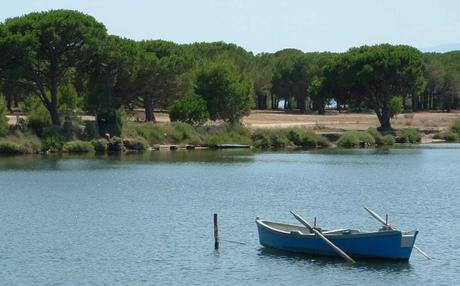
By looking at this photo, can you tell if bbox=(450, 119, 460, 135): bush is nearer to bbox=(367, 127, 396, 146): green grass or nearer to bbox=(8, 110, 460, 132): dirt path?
bbox=(8, 110, 460, 132): dirt path

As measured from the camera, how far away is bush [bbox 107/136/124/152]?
100250 mm

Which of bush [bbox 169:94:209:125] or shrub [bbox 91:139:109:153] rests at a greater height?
bush [bbox 169:94:209:125]

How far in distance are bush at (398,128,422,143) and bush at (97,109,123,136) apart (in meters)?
34.7

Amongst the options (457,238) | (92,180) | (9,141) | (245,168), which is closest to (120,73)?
(9,141)

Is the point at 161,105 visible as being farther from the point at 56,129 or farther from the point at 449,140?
the point at 449,140

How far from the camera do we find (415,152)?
335 feet

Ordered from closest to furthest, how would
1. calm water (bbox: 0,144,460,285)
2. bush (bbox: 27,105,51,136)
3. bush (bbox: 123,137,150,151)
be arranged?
calm water (bbox: 0,144,460,285) → bush (bbox: 27,105,51,136) → bush (bbox: 123,137,150,151)

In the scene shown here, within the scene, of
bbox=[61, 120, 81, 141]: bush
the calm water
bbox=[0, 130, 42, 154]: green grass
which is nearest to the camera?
the calm water

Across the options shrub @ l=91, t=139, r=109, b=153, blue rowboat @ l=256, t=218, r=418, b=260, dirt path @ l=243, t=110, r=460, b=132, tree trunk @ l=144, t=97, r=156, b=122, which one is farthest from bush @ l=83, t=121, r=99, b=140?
blue rowboat @ l=256, t=218, r=418, b=260

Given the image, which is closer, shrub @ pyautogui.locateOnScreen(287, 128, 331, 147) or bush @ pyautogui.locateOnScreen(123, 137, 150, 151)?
bush @ pyautogui.locateOnScreen(123, 137, 150, 151)

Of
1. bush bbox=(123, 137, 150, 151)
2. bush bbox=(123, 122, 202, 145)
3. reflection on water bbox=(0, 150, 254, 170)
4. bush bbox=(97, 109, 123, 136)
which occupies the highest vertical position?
bush bbox=(97, 109, 123, 136)

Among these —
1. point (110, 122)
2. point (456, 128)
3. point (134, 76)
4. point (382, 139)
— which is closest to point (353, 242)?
point (110, 122)

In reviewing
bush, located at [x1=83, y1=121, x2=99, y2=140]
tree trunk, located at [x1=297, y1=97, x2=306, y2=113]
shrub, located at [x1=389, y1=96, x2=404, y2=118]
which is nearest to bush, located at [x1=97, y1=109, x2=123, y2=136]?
bush, located at [x1=83, y1=121, x2=99, y2=140]

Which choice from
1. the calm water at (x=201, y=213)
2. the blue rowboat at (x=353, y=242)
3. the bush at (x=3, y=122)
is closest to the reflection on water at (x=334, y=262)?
the calm water at (x=201, y=213)
